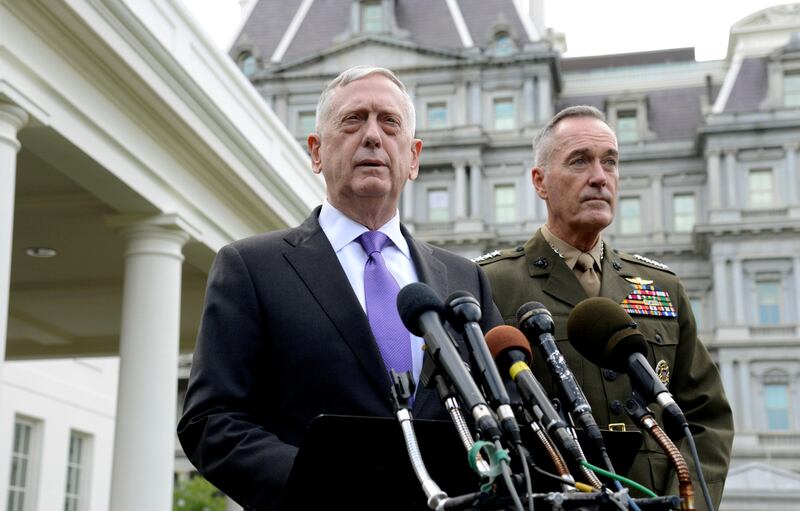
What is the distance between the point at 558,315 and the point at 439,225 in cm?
4158

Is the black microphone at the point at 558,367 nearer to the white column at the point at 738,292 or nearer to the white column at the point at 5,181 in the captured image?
the white column at the point at 5,181

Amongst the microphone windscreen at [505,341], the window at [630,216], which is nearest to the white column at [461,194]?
the window at [630,216]

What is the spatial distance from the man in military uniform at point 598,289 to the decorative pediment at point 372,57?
138 feet

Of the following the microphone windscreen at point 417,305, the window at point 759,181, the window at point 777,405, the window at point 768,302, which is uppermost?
→ the window at point 759,181

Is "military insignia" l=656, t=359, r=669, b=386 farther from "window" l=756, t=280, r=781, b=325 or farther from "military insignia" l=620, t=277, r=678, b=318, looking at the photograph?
"window" l=756, t=280, r=781, b=325

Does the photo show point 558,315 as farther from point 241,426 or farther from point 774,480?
point 774,480

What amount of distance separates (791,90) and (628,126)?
21.6ft

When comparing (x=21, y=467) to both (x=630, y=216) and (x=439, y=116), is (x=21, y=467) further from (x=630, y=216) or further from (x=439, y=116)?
(x=630, y=216)

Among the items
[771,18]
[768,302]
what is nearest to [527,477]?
[768,302]

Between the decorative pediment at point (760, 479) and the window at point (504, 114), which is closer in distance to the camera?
the decorative pediment at point (760, 479)

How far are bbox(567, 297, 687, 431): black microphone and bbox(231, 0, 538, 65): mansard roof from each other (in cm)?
4404

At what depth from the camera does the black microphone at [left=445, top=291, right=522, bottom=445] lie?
2.26m

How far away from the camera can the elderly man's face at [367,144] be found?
3.33 m

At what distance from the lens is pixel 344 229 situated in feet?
11.3
